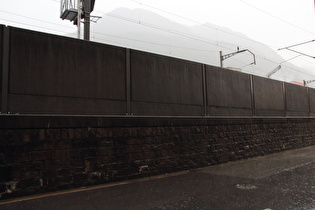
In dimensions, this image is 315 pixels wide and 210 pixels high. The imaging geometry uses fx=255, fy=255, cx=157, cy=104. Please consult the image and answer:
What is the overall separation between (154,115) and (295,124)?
937 centimetres

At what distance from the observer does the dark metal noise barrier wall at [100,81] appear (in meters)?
5.09

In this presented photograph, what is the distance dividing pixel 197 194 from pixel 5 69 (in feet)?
14.5

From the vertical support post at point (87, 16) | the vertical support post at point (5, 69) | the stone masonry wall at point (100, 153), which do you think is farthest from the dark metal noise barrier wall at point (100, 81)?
the vertical support post at point (87, 16)

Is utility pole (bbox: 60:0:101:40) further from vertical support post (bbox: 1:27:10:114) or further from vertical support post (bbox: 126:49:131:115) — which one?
vertical support post (bbox: 1:27:10:114)

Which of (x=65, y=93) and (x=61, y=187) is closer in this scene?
(x=61, y=187)

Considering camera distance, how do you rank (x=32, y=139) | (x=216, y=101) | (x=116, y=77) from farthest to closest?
(x=216, y=101), (x=116, y=77), (x=32, y=139)

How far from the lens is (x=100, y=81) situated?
6.18m

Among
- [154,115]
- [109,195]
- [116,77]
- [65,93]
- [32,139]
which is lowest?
[109,195]

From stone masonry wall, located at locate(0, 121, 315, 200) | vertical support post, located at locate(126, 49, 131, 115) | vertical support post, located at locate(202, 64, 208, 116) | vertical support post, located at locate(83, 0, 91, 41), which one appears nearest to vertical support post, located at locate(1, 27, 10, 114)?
stone masonry wall, located at locate(0, 121, 315, 200)

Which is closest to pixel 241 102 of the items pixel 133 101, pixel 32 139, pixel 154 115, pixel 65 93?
pixel 154 115

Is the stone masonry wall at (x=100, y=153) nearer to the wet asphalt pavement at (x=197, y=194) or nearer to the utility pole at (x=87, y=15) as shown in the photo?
the wet asphalt pavement at (x=197, y=194)

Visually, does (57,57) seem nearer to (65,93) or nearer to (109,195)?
(65,93)

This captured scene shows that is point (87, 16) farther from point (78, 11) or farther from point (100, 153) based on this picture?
point (100, 153)

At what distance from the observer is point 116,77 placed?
6492 mm
